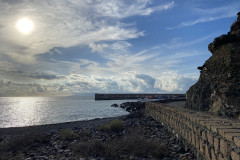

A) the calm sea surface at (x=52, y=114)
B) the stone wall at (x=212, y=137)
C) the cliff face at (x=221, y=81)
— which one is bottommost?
the calm sea surface at (x=52, y=114)

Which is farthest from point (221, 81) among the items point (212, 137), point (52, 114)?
point (52, 114)

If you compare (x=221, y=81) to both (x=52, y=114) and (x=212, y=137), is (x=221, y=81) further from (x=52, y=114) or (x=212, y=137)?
(x=52, y=114)

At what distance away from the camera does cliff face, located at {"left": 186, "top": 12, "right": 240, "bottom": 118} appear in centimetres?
845

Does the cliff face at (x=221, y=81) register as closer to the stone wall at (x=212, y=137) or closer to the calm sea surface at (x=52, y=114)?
the stone wall at (x=212, y=137)

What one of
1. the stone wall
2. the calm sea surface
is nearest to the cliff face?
the stone wall

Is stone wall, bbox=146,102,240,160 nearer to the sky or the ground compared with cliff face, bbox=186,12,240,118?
nearer to the ground

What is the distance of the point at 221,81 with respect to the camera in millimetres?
9828

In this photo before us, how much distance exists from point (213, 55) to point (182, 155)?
339 inches

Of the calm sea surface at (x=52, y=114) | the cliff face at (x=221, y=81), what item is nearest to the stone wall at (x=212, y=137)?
the cliff face at (x=221, y=81)

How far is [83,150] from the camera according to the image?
673 centimetres

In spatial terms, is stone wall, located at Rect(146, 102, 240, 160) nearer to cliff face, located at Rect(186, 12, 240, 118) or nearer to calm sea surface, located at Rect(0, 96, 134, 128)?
cliff face, located at Rect(186, 12, 240, 118)

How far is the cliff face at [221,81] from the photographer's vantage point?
27.7ft

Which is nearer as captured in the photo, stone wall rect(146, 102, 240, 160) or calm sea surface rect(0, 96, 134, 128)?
stone wall rect(146, 102, 240, 160)

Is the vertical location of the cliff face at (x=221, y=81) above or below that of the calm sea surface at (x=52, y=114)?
above
